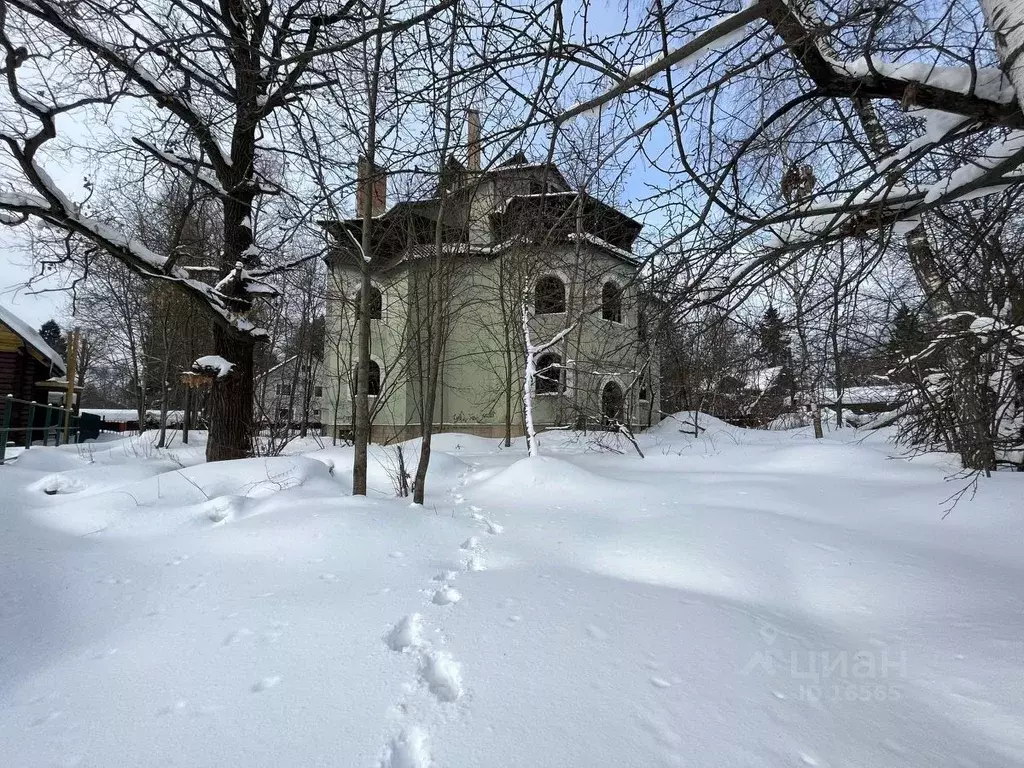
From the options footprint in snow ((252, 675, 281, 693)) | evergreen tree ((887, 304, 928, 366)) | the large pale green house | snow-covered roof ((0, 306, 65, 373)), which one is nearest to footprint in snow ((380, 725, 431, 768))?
footprint in snow ((252, 675, 281, 693))

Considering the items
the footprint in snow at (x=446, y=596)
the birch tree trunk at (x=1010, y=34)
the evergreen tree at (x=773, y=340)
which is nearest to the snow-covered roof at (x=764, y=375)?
the evergreen tree at (x=773, y=340)

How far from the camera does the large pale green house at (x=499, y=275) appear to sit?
3.51m

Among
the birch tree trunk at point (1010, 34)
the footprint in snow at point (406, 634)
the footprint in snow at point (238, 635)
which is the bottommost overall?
the footprint in snow at point (406, 634)

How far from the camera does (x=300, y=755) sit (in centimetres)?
167

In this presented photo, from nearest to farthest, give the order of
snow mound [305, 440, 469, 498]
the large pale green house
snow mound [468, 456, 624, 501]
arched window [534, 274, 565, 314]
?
the large pale green house
snow mound [468, 456, 624, 501]
snow mound [305, 440, 469, 498]
arched window [534, 274, 565, 314]

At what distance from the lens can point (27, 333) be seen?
54.5ft

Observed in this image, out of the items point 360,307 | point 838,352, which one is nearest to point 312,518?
point 360,307

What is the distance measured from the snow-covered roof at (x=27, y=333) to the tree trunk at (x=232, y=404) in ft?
39.6

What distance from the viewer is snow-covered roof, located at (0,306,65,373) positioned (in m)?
15.4

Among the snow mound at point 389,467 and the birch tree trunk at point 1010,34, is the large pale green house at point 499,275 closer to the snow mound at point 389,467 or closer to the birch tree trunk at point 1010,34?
the snow mound at point 389,467

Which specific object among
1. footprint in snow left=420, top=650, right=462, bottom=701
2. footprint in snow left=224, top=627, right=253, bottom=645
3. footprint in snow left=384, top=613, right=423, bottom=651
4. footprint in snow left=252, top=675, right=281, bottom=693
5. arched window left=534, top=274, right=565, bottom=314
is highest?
arched window left=534, top=274, right=565, bottom=314

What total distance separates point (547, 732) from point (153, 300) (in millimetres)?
20628

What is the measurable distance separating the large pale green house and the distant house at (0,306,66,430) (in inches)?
362

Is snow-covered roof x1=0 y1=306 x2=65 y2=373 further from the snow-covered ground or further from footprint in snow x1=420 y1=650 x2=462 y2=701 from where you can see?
footprint in snow x1=420 y1=650 x2=462 y2=701
